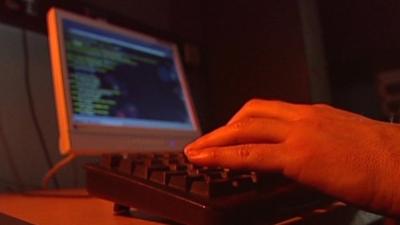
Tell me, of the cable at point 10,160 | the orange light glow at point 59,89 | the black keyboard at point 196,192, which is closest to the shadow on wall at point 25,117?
the cable at point 10,160

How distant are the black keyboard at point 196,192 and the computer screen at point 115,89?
1.00 feet

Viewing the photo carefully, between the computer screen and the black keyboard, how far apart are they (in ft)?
1.00

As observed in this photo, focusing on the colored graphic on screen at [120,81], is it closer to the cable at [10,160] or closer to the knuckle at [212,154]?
the cable at [10,160]

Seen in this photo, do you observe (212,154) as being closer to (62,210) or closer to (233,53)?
(62,210)

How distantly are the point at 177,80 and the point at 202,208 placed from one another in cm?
78

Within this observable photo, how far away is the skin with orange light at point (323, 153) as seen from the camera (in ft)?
1.49

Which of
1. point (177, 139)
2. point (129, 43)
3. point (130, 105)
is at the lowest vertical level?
point (177, 139)

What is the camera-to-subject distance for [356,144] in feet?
1.56

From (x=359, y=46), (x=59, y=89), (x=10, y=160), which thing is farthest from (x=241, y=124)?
(x=359, y=46)

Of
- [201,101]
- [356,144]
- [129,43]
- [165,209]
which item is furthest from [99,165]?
[201,101]

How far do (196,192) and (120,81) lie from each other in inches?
23.1

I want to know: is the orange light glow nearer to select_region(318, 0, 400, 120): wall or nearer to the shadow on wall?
the shadow on wall

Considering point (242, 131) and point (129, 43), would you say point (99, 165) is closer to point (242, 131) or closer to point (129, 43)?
point (242, 131)

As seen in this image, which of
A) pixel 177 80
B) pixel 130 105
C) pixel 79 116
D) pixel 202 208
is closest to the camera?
pixel 202 208
